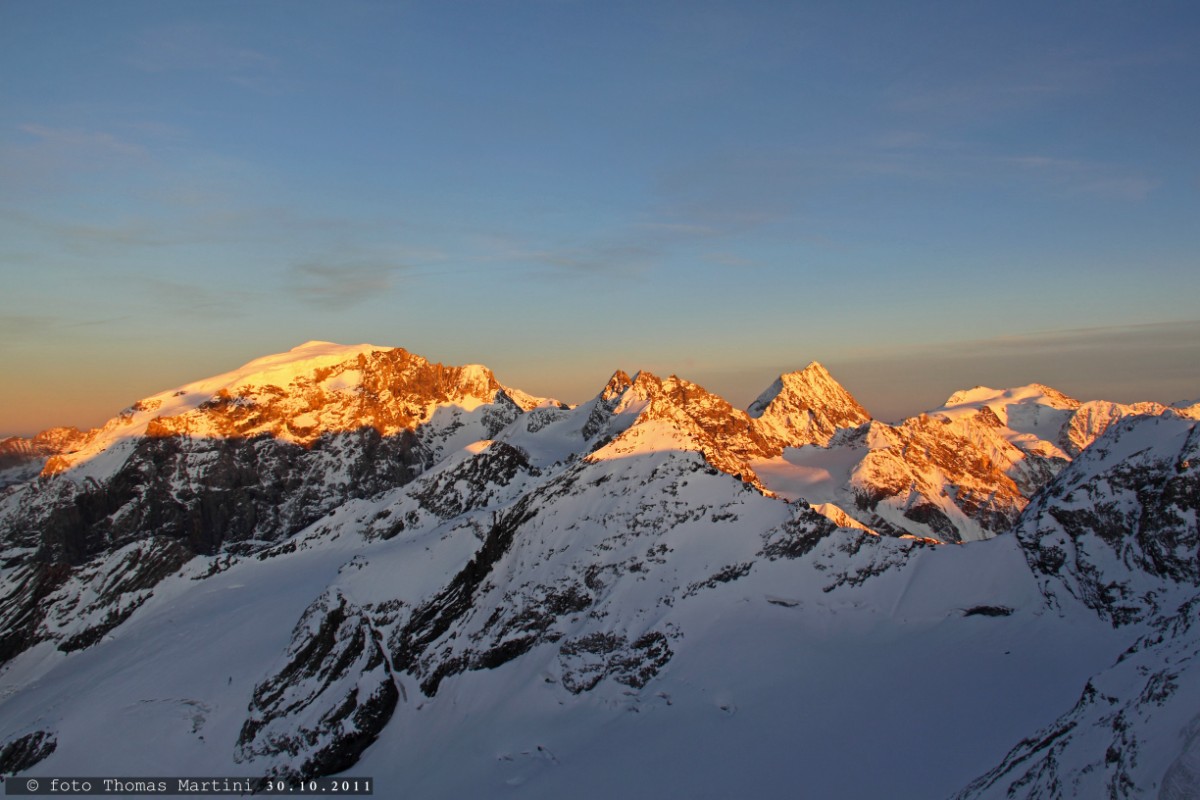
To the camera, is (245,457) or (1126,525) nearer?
(1126,525)

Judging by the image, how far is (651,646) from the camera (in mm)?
59031

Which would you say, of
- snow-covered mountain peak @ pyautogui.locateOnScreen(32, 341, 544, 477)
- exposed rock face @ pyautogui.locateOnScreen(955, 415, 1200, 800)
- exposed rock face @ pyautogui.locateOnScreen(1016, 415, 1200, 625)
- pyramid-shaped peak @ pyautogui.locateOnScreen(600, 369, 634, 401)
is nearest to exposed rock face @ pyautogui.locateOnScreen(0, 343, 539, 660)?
snow-covered mountain peak @ pyautogui.locateOnScreen(32, 341, 544, 477)

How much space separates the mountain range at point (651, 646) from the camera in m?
45.8

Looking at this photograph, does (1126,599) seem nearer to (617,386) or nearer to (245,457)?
(617,386)

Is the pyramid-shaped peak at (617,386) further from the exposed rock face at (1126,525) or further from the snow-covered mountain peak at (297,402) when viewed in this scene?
the exposed rock face at (1126,525)

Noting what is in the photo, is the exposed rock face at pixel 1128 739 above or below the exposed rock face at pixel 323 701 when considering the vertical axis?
above

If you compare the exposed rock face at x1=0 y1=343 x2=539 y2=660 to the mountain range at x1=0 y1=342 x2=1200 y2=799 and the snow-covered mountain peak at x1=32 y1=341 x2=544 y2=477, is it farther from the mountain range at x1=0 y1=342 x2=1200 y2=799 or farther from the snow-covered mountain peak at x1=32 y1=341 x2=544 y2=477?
the mountain range at x1=0 y1=342 x2=1200 y2=799

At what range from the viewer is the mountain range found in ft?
150

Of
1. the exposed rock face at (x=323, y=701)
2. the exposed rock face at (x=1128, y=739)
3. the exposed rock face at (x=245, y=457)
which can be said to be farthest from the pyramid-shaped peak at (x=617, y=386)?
the exposed rock face at (x=1128, y=739)

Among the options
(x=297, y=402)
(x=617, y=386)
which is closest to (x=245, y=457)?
(x=297, y=402)

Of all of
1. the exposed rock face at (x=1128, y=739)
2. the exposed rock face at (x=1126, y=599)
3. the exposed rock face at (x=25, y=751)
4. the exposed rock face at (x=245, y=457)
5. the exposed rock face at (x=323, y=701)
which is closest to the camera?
the exposed rock face at (x=1128, y=739)

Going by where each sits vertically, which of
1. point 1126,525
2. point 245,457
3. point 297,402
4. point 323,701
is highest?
point 297,402

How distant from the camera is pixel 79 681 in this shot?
8206cm

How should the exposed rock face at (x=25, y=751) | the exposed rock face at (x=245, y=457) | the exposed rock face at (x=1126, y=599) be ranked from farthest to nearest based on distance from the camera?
the exposed rock face at (x=245, y=457) → the exposed rock face at (x=25, y=751) → the exposed rock face at (x=1126, y=599)
